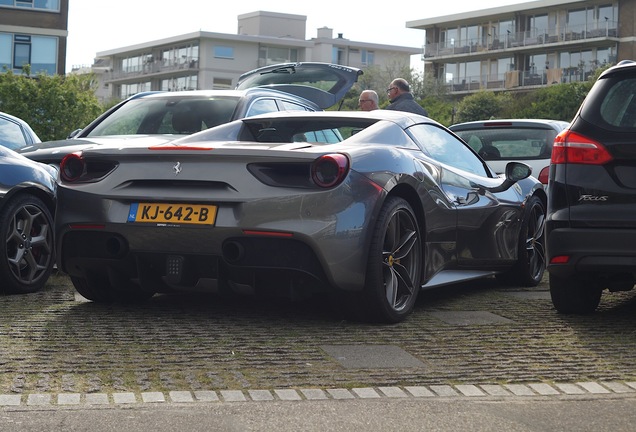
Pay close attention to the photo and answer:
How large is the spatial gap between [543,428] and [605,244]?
2506mm

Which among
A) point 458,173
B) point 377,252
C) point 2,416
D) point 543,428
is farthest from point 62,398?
point 458,173

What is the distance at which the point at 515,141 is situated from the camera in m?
12.0

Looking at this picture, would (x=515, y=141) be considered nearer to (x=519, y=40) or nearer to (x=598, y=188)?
(x=598, y=188)

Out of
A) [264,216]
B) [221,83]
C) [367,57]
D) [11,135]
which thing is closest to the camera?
[264,216]

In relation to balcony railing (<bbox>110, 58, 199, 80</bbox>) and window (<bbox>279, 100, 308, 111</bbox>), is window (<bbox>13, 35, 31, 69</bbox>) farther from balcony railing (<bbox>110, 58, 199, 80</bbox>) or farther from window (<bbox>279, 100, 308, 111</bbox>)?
balcony railing (<bbox>110, 58, 199, 80</bbox>)

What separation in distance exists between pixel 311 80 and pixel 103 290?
25.3 feet

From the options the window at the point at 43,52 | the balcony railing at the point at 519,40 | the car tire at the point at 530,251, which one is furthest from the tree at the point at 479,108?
the car tire at the point at 530,251

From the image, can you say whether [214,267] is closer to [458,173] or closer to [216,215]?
[216,215]

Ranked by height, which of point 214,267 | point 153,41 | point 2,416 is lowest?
point 2,416

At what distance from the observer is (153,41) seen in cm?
12912

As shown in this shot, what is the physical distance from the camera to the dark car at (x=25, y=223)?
761cm

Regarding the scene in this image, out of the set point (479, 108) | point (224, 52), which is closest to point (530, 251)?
point (479, 108)

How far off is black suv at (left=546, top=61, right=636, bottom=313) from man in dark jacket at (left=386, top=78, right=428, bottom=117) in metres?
5.37

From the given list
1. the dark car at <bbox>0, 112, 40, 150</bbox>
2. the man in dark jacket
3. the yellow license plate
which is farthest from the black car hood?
the yellow license plate
